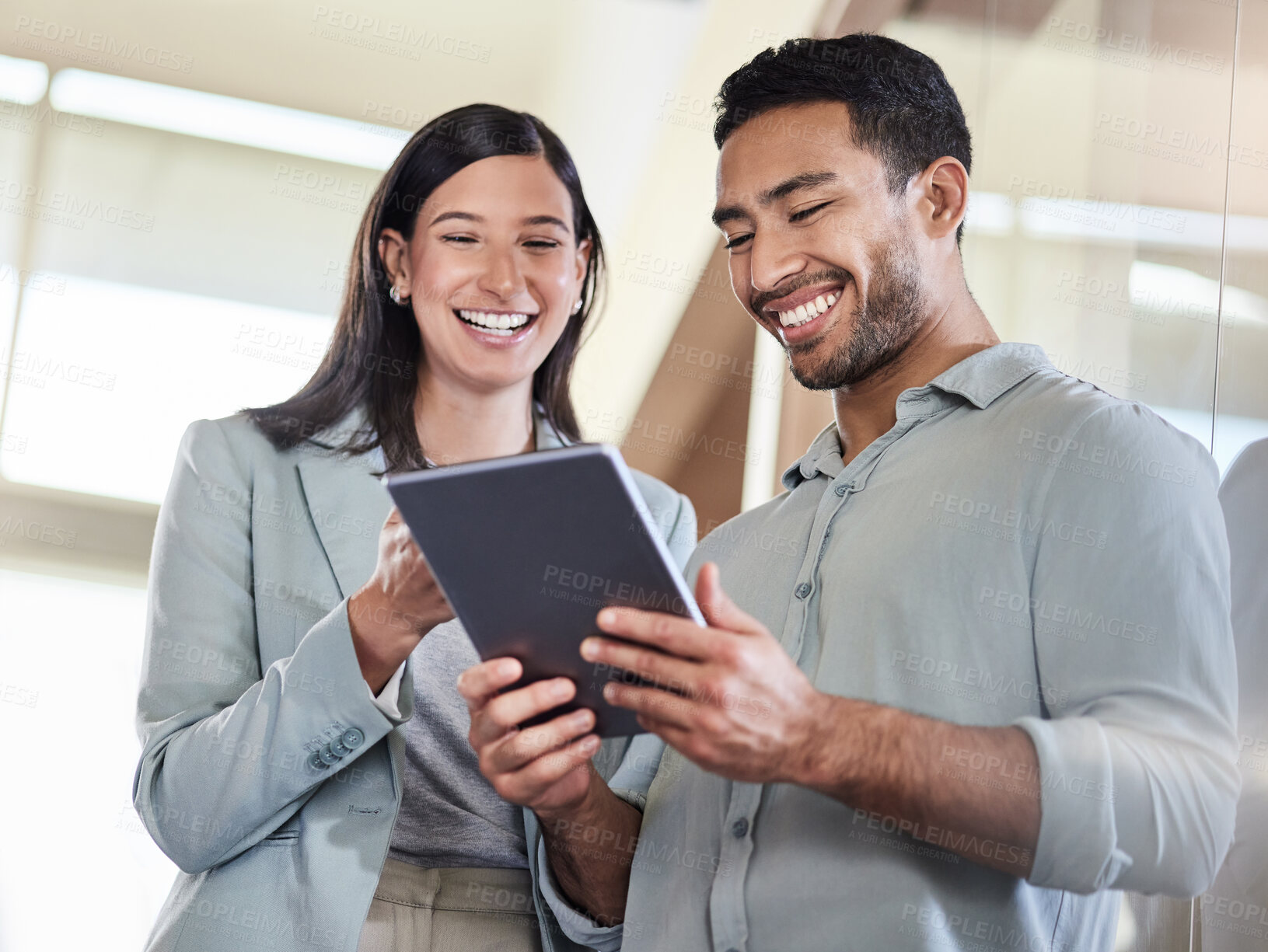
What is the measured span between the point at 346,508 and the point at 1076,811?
1068mm

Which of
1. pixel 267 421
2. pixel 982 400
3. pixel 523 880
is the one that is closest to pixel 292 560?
pixel 267 421

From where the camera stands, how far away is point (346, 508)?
1.60m

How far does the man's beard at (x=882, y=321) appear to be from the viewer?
1397mm

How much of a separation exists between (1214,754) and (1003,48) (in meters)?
2.15

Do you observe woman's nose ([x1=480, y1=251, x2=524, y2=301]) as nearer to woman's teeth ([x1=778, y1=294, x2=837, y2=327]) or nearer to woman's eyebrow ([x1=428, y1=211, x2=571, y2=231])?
woman's eyebrow ([x1=428, y1=211, x2=571, y2=231])

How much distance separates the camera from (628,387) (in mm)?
5633

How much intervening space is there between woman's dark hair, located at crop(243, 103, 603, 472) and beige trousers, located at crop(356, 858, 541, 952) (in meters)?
0.60

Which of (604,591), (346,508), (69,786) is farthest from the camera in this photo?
(69,786)

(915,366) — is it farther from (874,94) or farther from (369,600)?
(369,600)

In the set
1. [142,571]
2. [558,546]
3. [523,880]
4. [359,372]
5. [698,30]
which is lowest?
[142,571]

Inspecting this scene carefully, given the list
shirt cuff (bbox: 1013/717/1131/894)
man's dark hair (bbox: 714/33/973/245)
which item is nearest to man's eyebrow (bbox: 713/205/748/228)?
man's dark hair (bbox: 714/33/973/245)

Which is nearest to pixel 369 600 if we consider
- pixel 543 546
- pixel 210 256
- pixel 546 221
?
pixel 543 546

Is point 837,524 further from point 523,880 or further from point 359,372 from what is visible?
point 359,372

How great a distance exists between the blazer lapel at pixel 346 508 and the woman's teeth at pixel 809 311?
0.63 meters
